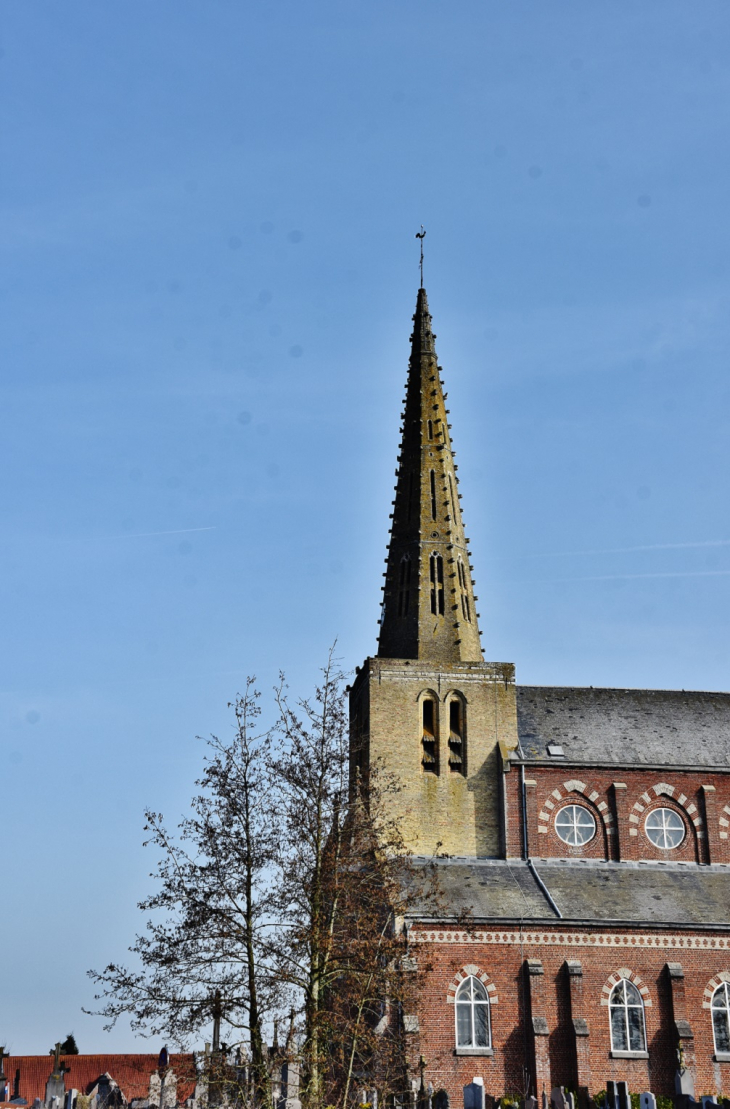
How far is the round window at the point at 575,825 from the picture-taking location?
42.2 metres

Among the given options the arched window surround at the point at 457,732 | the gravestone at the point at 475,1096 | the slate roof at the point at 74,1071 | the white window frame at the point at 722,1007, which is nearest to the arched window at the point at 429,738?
the arched window surround at the point at 457,732

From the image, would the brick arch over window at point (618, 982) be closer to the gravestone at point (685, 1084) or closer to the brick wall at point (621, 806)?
the brick wall at point (621, 806)

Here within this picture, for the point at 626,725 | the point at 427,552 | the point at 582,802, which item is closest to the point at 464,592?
the point at 427,552

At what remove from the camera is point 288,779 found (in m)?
26.2

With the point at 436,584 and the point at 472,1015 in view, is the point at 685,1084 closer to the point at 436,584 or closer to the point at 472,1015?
the point at 472,1015

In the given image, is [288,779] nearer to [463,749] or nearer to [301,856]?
[301,856]

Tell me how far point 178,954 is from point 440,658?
2159 centimetres

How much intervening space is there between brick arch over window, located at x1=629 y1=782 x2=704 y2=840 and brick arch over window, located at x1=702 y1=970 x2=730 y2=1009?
6031mm

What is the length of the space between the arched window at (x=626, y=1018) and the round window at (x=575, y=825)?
5934 millimetres

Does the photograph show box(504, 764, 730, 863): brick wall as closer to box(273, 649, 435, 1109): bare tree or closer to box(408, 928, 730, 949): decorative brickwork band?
box(408, 928, 730, 949): decorative brickwork band

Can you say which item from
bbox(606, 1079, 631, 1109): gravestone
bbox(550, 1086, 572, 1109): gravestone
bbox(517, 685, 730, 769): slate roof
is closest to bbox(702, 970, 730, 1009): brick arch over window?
bbox(517, 685, 730, 769): slate roof

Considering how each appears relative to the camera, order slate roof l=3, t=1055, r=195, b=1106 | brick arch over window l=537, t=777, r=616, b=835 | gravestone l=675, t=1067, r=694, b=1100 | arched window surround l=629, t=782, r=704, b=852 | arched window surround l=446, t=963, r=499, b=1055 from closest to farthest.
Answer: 1. gravestone l=675, t=1067, r=694, b=1100
2. arched window surround l=446, t=963, r=499, b=1055
3. brick arch over window l=537, t=777, r=616, b=835
4. arched window surround l=629, t=782, r=704, b=852
5. slate roof l=3, t=1055, r=195, b=1106

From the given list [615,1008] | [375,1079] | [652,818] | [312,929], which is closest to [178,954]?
[312,929]

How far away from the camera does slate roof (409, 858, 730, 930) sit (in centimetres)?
3775
